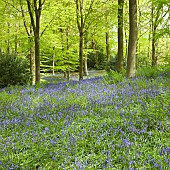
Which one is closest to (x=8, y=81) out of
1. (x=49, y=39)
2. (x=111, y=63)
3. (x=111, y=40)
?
(x=49, y=39)

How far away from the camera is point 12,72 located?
12.9 meters

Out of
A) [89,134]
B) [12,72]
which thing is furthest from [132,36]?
[12,72]

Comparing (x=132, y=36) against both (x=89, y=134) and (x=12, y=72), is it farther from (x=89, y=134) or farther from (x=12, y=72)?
(x=12, y=72)

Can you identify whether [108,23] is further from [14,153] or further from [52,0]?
[14,153]

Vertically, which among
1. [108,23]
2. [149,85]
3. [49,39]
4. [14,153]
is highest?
[108,23]

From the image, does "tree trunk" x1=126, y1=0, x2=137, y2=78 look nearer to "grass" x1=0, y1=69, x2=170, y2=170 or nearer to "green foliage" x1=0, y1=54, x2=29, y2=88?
"grass" x1=0, y1=69, x2=170, y2=170

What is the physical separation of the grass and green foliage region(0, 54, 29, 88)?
25.8 ft

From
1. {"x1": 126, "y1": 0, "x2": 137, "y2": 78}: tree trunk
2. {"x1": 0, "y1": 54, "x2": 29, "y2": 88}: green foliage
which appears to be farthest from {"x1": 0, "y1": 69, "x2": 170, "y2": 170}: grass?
{"x1": 0, "y1": 54, "x2": 29, "y2": 88}: green foliage

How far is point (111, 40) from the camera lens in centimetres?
2655

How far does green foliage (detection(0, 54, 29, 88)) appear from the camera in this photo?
12.7m

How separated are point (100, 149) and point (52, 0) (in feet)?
36.3

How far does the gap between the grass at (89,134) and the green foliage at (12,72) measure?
788 cm

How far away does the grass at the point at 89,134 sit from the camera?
2703 millimetres

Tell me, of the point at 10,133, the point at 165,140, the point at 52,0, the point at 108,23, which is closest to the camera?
the point at 165,140
